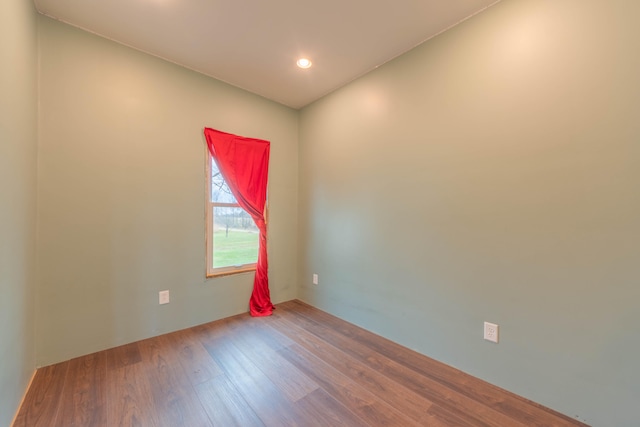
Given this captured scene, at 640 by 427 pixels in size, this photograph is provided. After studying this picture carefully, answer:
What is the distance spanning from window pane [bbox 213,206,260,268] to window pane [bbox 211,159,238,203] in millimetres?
97

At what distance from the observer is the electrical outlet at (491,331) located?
1.68m

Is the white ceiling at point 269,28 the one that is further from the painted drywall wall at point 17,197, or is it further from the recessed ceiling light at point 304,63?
the painted drywall wall at point 17,197

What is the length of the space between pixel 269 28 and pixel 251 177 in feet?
4.70

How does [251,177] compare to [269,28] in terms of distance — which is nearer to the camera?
[269,28]

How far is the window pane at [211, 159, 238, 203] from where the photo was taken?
2.66 meters

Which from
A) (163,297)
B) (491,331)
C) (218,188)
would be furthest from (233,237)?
(491,331)

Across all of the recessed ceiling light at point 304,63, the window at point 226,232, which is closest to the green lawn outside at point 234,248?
the window at point 226,232

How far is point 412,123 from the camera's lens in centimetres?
214

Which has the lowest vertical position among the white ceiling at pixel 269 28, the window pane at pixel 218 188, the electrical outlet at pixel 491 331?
the electrical outlet at pixel 491 331

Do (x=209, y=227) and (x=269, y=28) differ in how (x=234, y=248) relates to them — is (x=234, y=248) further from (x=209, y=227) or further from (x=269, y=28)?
(x=269, y=28)

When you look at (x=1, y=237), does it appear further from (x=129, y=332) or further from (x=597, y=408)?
(x=597, y=408)

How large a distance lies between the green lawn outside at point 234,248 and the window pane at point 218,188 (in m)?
0.36

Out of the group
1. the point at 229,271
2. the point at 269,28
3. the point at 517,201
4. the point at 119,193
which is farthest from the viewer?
the point at 229,271

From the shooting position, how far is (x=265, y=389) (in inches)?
64.4
